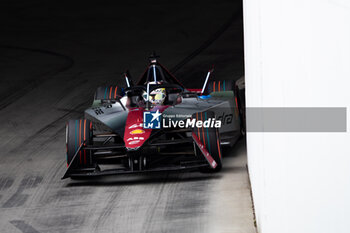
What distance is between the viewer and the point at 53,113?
38.4ft

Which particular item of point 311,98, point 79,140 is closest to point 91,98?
point 79,140

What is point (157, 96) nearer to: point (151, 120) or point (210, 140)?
point (151, 120)

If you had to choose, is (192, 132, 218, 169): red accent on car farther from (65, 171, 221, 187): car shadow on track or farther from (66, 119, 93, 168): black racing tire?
(66, 119, 93, 168): black racing tire

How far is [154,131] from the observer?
7559 mm

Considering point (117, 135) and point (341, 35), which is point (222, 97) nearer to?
point (117, 135)

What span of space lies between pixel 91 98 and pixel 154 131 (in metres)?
5.37

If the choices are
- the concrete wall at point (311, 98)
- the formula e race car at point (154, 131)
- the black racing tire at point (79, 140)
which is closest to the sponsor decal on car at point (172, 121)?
the formula e race car at point (154, 131)

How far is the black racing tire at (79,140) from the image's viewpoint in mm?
7590

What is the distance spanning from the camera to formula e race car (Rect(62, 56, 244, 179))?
24.0 feet

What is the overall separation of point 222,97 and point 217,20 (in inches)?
420

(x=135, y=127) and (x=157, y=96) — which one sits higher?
(x=157, y=96)

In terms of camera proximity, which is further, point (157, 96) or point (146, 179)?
point (157, 96)

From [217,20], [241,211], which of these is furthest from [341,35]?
[217,20]

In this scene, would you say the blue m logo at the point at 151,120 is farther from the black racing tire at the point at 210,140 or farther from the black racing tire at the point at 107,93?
the black racing tire at the point at 107,93
